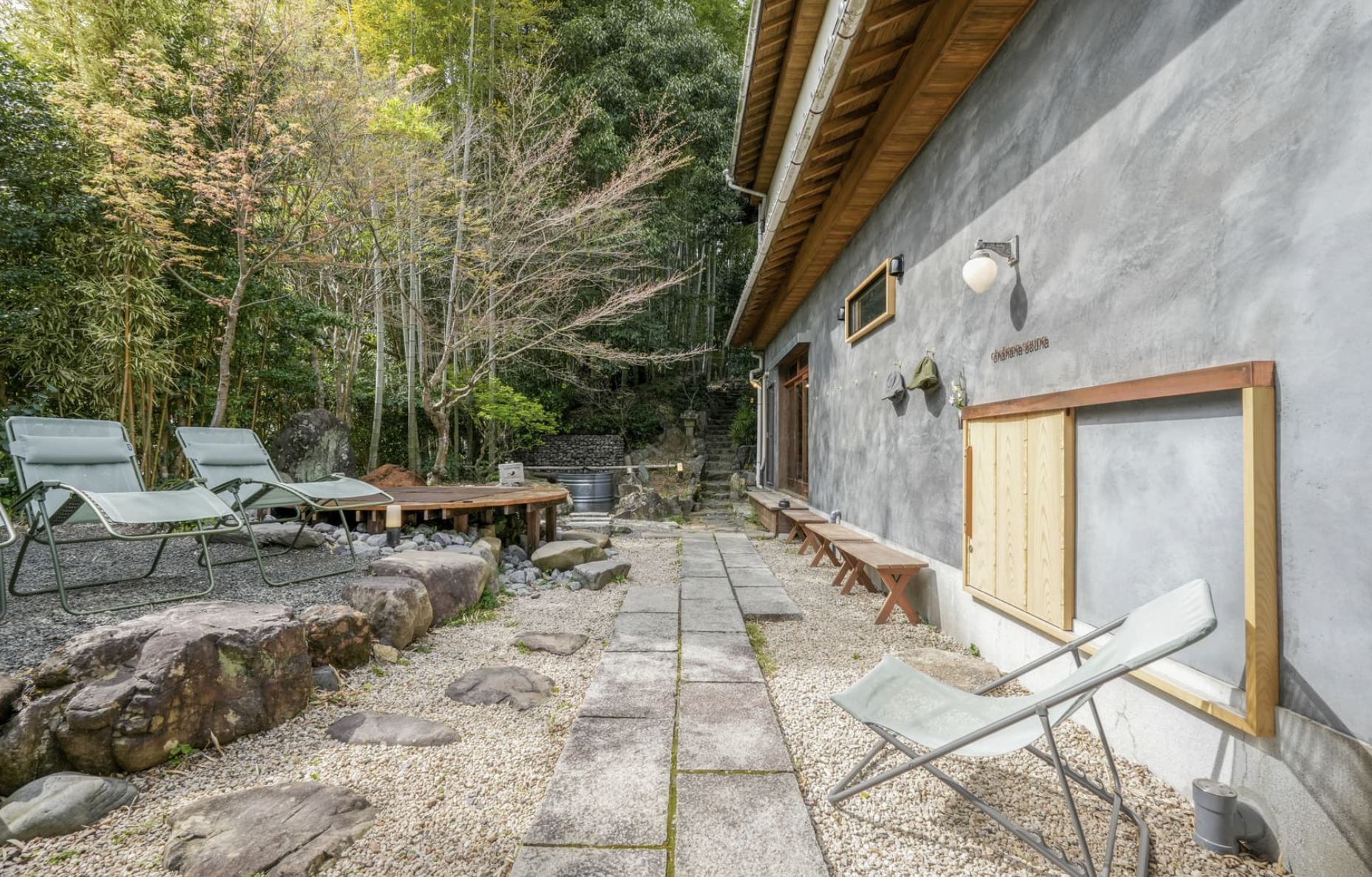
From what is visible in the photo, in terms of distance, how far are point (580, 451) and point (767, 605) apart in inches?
388

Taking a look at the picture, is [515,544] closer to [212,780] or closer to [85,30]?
[212,780]

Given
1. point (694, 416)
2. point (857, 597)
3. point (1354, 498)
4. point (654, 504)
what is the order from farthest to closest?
point (694, 416) < point (654, 504) < point (857, 597) < point (1354, 498)

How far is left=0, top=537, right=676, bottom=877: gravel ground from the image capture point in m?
1.45

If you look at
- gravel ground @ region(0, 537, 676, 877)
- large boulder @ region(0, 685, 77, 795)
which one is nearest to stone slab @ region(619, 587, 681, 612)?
gravel ground @ region(0, 537, 676, 877)

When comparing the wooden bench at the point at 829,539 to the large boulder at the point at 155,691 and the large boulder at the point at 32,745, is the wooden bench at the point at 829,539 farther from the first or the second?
the large boulder at the point at 32,745

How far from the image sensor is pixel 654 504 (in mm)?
9141

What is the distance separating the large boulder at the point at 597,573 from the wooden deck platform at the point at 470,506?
784 millimetres

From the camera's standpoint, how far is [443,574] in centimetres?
350

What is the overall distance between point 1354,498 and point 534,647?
10.3ft

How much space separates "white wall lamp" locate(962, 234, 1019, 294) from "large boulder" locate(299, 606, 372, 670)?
3.37 meters

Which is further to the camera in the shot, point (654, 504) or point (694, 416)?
point (694, 416)

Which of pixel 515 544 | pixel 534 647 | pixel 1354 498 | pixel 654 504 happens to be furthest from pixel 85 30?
pixel 1354 498

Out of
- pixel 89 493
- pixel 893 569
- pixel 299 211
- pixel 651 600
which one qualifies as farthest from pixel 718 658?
pixel 299 211

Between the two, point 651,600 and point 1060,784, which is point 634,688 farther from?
point 1060,784
